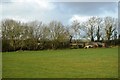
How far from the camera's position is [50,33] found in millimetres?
60781

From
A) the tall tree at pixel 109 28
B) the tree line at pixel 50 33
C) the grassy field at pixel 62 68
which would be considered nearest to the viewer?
the grassy field at pixel 62 68

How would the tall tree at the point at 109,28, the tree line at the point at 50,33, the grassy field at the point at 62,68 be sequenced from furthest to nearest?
1. the tall tree at the point at 109,28
2. the tree line at the point at 50,33
3. the grassy field at the point at 62,68

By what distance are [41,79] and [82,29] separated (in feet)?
197

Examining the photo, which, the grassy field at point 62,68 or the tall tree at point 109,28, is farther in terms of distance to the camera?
the tall tree at point 109,28

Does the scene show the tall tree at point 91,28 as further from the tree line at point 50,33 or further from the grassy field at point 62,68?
the grassy field at point 62,68

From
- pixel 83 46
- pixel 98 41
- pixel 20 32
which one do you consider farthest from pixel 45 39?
pixel 98 41

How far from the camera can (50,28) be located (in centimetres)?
6203

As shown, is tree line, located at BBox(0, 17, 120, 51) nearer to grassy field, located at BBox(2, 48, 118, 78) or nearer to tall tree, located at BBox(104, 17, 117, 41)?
tall tree, located at BBox(104, 17, 117, 41)

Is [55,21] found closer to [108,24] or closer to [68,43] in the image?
[68,43]

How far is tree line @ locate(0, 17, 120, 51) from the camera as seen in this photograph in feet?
167

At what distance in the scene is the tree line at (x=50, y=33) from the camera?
5090 cm

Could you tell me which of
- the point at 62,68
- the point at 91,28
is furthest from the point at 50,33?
the point at 62,68

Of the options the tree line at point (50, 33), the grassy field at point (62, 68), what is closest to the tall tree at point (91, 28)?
the tree line at point (50, 33)

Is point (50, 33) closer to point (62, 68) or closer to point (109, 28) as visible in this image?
point (109, 28)
